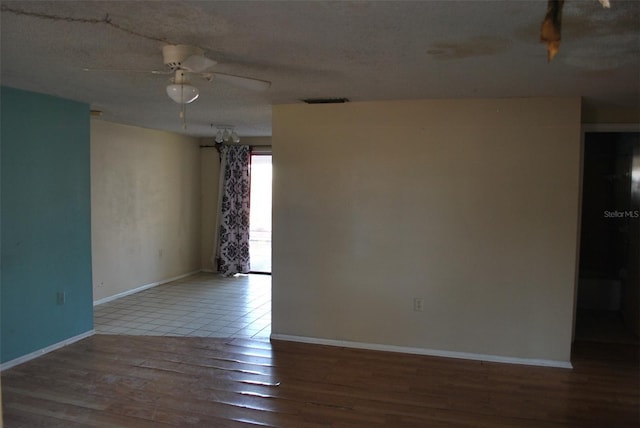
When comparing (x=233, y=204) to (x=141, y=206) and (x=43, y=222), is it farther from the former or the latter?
(x=43, y=222)

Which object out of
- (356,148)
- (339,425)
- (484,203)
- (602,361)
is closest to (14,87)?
(356,148)

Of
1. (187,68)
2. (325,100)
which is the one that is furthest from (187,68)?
(325,100)

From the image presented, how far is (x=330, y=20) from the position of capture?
198cm

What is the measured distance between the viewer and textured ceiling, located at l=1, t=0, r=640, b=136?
1.88 metres

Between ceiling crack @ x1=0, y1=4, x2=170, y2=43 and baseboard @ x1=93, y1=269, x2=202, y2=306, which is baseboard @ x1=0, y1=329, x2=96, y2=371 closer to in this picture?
baseboard @ x1=93, y1=269, x2=202, y2=306

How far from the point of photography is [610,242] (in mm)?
5660

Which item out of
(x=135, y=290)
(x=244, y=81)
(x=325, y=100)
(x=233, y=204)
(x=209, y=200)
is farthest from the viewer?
(x=209, y=200)

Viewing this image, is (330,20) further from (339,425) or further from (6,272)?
(6,272)

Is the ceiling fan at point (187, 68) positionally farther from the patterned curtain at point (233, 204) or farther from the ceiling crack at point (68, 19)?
the patterned curtain at point (233, 204)

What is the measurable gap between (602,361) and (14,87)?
201 inches

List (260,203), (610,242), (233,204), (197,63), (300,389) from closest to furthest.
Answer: (197,63), (300,389), (610,242), (233,204), (260,203)

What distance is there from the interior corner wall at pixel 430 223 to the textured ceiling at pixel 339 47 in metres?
0.30

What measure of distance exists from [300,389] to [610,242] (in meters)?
4.57

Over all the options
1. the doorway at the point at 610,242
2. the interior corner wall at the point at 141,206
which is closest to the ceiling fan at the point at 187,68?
the interior corner wall at the point at 141,206
